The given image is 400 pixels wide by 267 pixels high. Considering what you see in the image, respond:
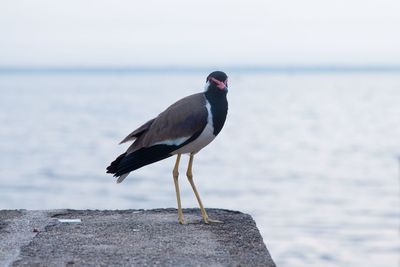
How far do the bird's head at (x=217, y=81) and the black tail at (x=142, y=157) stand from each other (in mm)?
622

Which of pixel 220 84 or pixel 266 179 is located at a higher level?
pixel 220 84

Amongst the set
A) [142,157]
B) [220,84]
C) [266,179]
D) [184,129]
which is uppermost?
[220,84]

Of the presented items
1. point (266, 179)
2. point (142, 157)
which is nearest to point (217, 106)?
point (142, 157)

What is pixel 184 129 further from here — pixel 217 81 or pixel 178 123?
pixel 217 81

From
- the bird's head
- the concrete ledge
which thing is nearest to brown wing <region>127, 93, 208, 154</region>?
the bird's head

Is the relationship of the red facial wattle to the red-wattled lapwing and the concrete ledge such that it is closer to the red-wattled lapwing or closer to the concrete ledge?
the red-wattled lapwing

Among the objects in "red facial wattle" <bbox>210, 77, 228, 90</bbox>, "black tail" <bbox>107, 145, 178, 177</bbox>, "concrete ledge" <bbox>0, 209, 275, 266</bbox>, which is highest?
"red facial wattle" <bbox>210, 77, 228, 90</bbox>

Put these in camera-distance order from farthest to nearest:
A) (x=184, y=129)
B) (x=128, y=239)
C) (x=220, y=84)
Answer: (x=220, y=84) → (x=184, y=129) → (x=128, y=239)

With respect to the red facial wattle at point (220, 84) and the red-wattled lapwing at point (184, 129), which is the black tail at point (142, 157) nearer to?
the red-wattled lapwing at point (184, 129)

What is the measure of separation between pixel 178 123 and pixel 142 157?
0.42 meters

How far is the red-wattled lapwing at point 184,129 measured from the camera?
8.46 metres

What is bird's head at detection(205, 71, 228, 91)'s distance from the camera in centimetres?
859

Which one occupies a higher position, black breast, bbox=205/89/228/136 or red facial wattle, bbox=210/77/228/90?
red facial wattle, bbox=210/77/228/90

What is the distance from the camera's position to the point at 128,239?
26.2 feet
